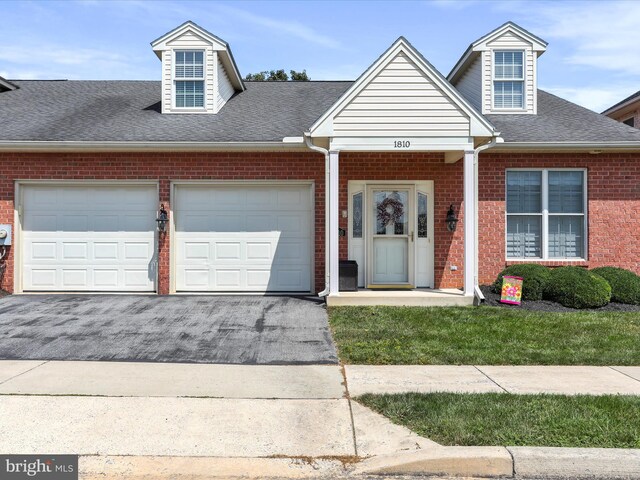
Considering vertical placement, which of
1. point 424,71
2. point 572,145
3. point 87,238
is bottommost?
point 87,238

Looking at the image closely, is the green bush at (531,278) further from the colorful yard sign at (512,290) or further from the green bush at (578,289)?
the colorful yard sign at (512,290)

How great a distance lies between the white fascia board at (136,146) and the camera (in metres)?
11.8

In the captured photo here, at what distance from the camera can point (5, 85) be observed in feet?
50.8

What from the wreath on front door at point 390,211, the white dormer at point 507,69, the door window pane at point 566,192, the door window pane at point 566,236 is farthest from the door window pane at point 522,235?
the white dormer at point 507,69

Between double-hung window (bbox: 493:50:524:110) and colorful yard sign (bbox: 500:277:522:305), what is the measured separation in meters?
5.23

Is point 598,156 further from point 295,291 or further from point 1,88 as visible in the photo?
point 1,88

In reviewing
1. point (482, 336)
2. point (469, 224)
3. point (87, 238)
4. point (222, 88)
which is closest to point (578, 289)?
point (469, 224)

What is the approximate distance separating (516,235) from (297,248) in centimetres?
510

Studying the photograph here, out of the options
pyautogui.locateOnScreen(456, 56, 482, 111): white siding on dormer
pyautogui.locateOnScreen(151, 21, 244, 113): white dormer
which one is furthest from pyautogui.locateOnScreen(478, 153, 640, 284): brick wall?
pyautogui.locateOnScreen(151, 21, 244, 113): white dormer

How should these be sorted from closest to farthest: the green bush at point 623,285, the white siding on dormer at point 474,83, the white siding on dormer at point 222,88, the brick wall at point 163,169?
the green bush at point 623,285, the brick wall at point 163,169, the white siding on dormer at point 474,83, the white siding on dormer at point 222,88

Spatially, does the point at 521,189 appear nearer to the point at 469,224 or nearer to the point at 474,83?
the point at 469,224

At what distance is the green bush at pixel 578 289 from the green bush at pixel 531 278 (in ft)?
0.50

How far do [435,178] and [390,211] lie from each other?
1.27m

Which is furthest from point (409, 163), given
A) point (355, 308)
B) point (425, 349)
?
point (425, 349)
